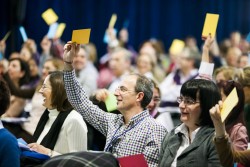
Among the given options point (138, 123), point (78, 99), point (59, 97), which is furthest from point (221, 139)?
point (59, 97)

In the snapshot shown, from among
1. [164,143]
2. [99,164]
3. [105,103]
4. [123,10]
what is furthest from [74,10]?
[99,164]

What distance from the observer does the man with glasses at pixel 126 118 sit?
4.09 meters

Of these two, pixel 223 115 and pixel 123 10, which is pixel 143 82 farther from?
pixel 123 10

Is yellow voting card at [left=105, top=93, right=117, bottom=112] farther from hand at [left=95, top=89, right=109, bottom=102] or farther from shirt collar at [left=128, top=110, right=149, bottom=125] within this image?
shirt collar at [left=128, top=110, right=149, bottom=125]

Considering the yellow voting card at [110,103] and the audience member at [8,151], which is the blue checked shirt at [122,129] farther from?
the audience member at [8,151]

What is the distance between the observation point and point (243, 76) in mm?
4801

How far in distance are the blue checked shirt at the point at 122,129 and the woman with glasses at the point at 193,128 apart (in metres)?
0.25

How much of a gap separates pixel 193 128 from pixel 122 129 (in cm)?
60

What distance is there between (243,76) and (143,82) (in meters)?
0.88

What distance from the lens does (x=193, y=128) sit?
3785mm

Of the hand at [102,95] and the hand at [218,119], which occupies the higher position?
the hand at [218,119]

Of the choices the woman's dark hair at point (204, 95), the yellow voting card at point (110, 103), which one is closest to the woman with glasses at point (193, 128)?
the woman's dark hair at point (204, 95)

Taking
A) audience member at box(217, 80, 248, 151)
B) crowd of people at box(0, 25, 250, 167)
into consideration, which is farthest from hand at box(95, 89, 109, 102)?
audience member at box(217, 80, 248, 151)

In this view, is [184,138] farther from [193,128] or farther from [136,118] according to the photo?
[136,118]
